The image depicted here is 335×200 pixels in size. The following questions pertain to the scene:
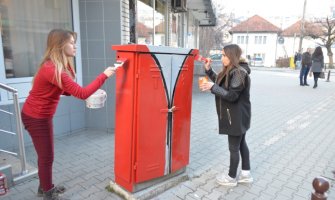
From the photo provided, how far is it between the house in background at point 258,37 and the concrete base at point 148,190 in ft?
164

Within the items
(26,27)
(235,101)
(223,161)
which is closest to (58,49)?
(235,101)

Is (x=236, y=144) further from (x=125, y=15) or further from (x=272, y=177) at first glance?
(x=125, y=15)

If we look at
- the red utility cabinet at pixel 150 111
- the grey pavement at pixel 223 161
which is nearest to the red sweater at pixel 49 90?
the red utility cabinet at pixel 150 111

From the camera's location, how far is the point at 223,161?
4.09 meters

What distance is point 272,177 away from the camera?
3.63 metres

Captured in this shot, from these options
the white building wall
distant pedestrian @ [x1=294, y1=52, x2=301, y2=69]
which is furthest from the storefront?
the white building wall

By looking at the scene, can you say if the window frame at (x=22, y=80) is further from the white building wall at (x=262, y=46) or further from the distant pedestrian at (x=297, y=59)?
the white building wall at (x=262, y=46)

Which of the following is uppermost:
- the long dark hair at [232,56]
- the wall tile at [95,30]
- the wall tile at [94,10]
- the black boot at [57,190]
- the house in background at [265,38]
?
the house in background at [265,38]

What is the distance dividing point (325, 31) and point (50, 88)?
4200cm

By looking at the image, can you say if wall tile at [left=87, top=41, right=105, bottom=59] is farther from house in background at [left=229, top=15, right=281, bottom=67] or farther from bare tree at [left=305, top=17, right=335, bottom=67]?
house in background at [left=229, top=15, right=281, bottom=67]

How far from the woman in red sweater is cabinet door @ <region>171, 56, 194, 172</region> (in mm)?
801

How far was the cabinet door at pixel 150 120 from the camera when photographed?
2.70 metres

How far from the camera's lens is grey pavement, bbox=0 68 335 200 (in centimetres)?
318

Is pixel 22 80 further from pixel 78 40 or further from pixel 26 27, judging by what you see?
pixel 78 40
